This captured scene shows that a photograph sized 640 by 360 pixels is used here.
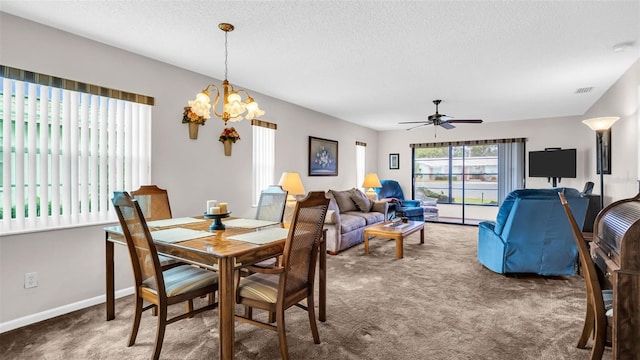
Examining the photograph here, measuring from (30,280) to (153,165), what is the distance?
140cm

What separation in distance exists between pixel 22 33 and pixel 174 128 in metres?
1.43

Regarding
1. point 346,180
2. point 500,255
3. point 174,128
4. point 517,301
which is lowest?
point 517,301

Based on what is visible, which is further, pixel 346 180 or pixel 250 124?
pixel 346 180

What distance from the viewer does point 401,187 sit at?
27.7 feet

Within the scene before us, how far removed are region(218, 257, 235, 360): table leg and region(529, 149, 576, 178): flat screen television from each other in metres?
6.42

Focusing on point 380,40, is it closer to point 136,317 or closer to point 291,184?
point 291,184

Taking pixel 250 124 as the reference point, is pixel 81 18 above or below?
above

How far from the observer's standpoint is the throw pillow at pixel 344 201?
19.1 feet

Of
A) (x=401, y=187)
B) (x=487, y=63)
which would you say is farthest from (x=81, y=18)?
(x=401, y=187)

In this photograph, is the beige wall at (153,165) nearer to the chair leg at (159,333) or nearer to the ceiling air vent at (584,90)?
the chair leg at (159,333)

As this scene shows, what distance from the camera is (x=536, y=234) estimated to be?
3.55m

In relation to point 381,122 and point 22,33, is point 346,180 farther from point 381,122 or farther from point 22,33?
point 22,33

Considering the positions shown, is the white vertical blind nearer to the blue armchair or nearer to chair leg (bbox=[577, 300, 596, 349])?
the blue armchair

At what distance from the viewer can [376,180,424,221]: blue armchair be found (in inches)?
267
